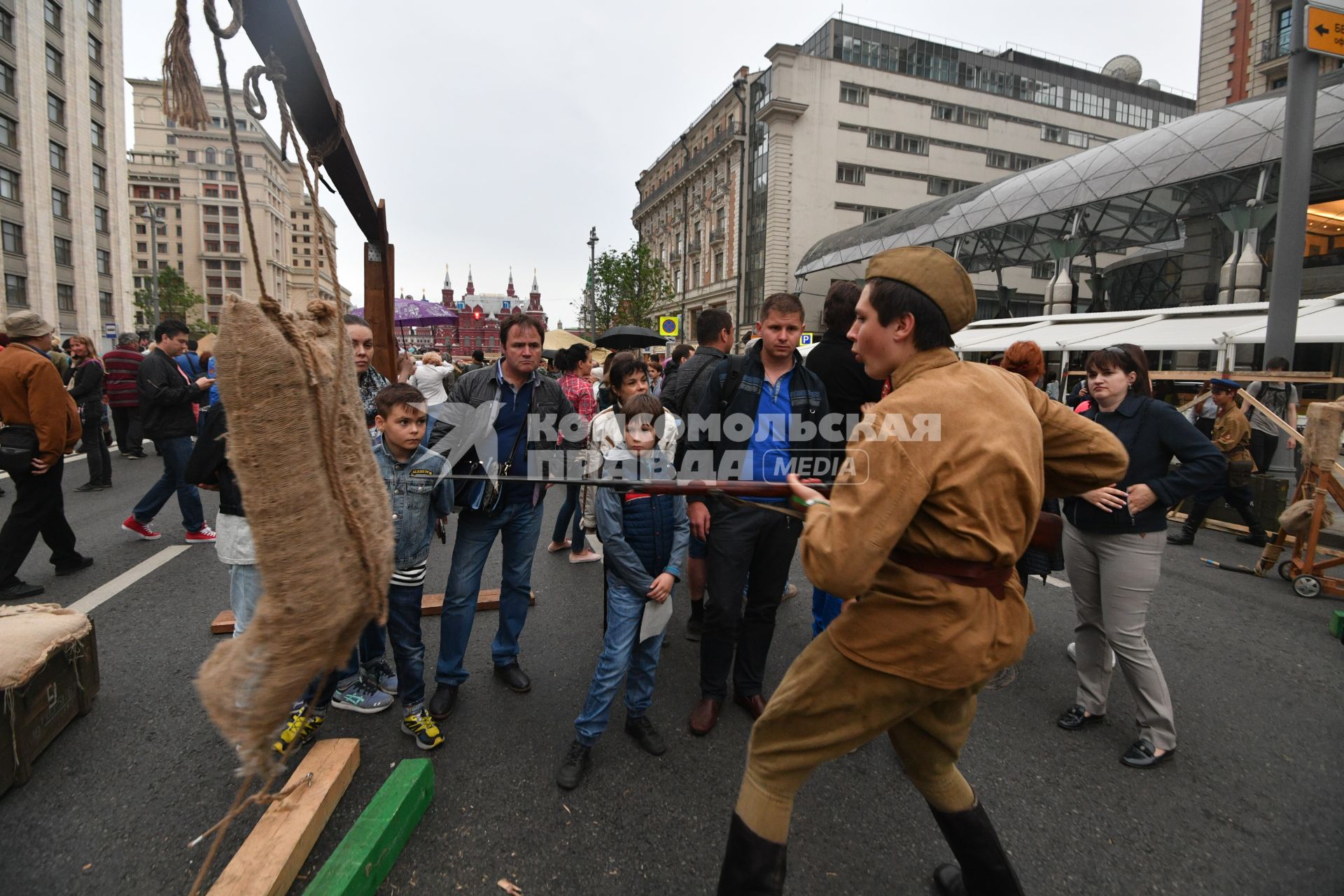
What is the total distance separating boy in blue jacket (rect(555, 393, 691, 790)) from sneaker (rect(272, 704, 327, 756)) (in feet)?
4.04

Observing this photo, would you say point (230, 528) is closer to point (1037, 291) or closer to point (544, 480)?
point (544, 480)

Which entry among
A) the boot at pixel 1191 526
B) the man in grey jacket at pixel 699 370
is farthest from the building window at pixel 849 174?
the man in grey jacket at pixel 699 370

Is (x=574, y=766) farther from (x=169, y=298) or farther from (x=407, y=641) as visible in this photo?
(x=169, y=298)

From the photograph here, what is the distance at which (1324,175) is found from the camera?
53.0ft

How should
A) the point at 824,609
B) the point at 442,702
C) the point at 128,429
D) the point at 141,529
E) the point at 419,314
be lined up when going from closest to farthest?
the point at 442,702
the point at 824,609
the point at 141,529
the point at 128,429
the point at 419,314

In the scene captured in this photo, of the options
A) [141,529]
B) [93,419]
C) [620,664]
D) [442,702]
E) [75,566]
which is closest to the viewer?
[620,664]

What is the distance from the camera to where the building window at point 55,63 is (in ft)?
128

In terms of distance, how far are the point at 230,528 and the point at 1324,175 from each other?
23697 mm

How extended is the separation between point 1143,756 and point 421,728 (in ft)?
11.1

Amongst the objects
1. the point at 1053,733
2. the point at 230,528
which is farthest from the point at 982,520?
the point at 230,528

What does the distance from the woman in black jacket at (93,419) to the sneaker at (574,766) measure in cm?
897

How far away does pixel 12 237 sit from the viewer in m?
37.5

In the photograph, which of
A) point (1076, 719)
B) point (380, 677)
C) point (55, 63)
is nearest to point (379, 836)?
point (380, 677)

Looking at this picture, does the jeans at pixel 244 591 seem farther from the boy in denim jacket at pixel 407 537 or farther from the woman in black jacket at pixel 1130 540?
the woman in black jacket at pixel 1130 540
